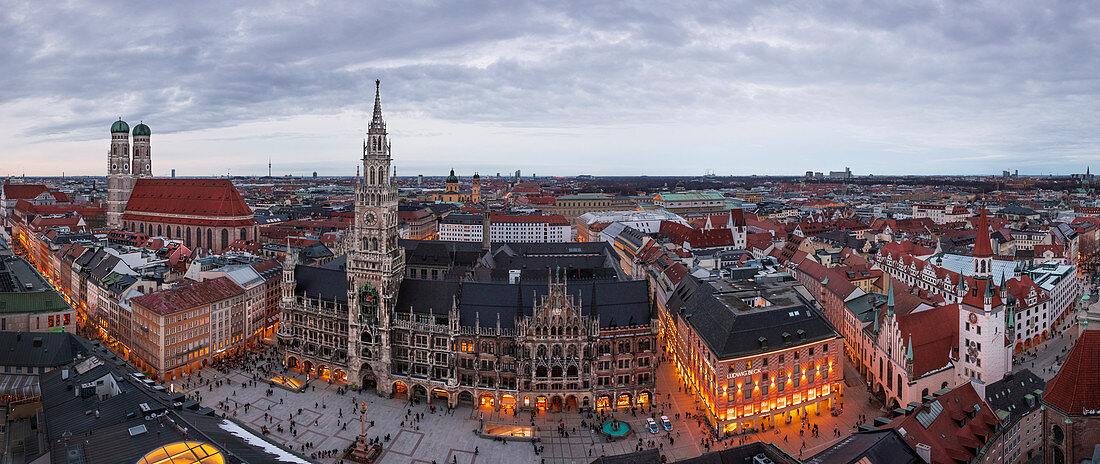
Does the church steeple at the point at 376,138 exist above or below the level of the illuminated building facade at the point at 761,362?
above

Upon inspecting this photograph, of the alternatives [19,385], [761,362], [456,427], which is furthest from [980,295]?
[19,385]

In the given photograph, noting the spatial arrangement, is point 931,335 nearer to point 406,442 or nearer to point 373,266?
point 406,442

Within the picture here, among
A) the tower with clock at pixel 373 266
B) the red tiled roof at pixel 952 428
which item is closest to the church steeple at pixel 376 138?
the tower with clock at pixel 373 266

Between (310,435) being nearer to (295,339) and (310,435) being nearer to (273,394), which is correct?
(273,394)

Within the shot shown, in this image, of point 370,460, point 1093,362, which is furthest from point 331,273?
point 1093,362

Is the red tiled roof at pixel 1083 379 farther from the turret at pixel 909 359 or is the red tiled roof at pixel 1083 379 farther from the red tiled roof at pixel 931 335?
the red tiled roof at pixel 931 335

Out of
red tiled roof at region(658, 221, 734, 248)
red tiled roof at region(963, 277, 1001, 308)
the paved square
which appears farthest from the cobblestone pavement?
red tiled roof at region(658, 221, 734, 248)
